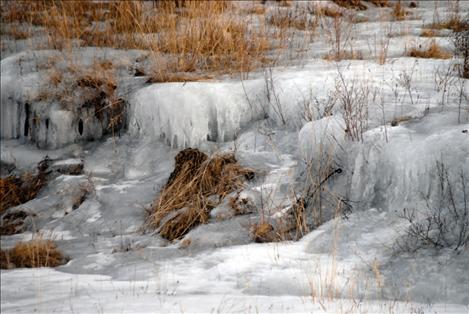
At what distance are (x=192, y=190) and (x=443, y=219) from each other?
6.96ft

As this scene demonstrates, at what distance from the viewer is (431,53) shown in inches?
242

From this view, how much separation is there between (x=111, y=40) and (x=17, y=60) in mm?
1229

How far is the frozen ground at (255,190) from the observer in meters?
3.37

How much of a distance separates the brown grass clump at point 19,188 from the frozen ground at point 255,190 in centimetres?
13

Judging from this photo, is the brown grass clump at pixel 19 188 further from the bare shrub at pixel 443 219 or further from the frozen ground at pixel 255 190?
the bare shrub at pixel 443 219

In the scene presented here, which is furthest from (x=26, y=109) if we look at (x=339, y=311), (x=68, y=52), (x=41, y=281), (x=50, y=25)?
(x=339, y=311)


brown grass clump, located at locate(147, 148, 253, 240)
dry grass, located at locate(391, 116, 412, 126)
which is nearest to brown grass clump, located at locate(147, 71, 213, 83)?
brown grass clump, located at locate(147, 148, 253, 240)

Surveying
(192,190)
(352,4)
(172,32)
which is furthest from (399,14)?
(192,190)

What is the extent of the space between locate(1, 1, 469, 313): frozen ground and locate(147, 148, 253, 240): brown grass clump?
128 millimetres

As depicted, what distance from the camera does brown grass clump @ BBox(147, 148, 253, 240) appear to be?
4.60 meters

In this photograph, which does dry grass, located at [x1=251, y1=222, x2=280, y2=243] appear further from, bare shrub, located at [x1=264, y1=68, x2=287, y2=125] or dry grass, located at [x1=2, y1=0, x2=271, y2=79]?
dry grass, located at [x1=2, y1=0, x2=271, y2=79]

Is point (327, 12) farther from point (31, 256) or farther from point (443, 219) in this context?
point (31, 256)

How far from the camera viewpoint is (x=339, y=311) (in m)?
3.02

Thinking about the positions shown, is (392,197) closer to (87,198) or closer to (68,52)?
(87,198)
